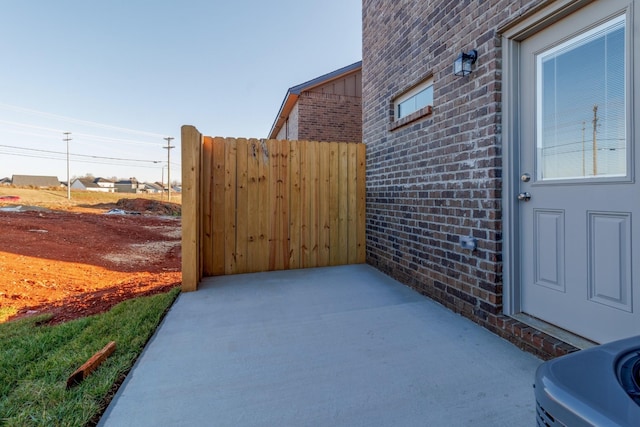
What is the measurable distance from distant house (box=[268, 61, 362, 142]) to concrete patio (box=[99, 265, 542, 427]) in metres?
6.76

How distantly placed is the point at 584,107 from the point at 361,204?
305cm

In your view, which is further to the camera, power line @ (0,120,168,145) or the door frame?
power line @ (0,120,168,145)

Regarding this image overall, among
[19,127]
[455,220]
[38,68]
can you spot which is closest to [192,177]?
[455,220]

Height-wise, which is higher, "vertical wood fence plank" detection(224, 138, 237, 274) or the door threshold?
"vertical wood fence plank" detection(224, 138, 237, 274)

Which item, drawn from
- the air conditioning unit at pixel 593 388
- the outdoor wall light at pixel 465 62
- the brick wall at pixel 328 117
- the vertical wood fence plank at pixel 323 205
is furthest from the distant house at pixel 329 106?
the air conditioning unit at pixel 593 388

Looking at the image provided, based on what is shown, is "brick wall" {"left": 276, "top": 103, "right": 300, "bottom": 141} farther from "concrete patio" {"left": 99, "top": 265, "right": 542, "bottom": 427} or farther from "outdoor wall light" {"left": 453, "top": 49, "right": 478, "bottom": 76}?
"concrete patio" {"left": 99, "top": 265, "right": 542, "bottom": 427}

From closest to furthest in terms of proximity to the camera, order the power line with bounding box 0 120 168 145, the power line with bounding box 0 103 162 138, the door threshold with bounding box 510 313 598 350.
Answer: the door threshold with bounding box 510 313 598 350 → the power line with bounding box 0 103 162 138 → the power line with bounding box 0 120 168 145

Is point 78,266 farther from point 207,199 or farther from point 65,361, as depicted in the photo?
point 65,361

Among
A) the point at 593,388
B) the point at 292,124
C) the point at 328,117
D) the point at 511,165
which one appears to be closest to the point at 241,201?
the point at 511,165

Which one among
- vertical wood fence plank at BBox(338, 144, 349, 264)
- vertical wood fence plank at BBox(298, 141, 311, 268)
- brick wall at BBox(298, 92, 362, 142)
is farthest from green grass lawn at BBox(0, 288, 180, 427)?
brick wall at BBox(298, 92, 362, 142)

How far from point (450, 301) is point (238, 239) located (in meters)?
2.71

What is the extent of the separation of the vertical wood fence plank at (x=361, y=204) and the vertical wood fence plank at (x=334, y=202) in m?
0.33

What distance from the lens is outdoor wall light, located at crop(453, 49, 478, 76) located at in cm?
262

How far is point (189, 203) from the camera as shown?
346cm
